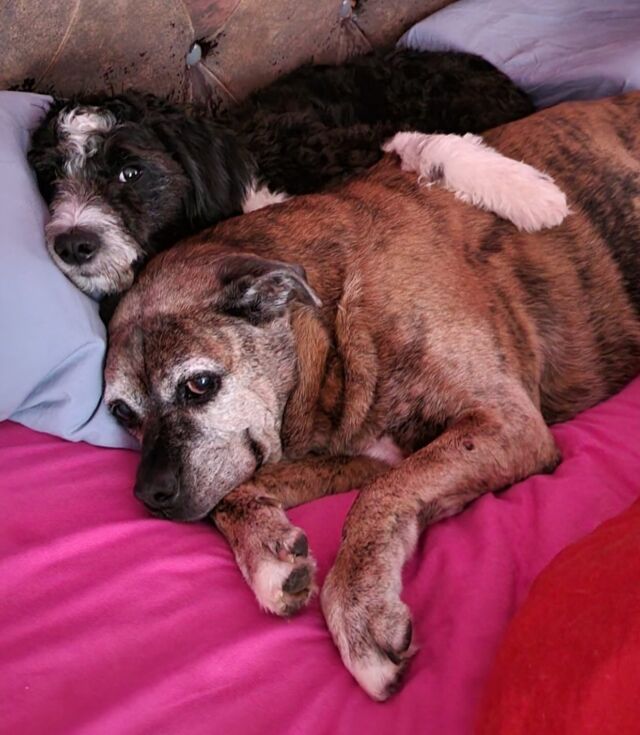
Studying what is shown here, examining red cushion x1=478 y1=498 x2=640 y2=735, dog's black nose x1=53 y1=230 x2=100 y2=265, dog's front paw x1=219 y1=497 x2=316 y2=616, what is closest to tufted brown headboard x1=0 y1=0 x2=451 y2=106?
dog's black nose x1=53 y1=230 x2=100 y2=265

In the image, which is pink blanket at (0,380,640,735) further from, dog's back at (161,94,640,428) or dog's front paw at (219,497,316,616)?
dog's back at (161,94,640,428)

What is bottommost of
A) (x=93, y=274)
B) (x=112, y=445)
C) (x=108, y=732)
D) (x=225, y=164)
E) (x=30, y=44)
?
(x=112, y=445)

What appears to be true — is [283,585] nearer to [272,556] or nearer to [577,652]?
[272,556]

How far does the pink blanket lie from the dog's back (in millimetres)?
261

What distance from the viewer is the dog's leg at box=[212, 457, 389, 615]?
137cm

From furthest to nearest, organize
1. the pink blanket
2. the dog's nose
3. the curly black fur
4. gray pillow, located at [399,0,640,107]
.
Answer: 1. gray pillow, located at [399,0,640,107]
2. the curly black fur
3. the dog's nose
4. the pink blanket

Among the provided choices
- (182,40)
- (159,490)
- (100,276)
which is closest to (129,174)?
(100,276)

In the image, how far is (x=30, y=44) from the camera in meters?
1.89

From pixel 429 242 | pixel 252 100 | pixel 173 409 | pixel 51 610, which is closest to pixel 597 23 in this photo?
pixel 252 100

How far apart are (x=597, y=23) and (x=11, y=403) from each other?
2196 millimetres

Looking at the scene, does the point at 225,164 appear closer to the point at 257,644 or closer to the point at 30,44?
the point at 30,44

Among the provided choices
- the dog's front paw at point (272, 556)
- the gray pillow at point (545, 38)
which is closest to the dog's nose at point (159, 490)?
the dog's front paw at point (272, 556)

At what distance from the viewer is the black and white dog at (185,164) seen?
171 cm

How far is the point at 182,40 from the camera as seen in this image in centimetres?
218
